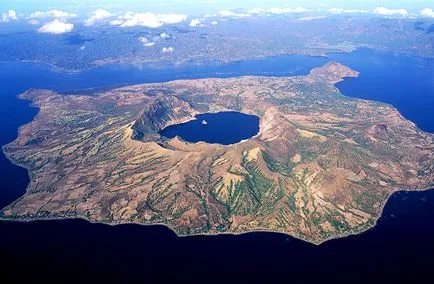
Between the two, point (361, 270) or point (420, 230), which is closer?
point (361, 270)

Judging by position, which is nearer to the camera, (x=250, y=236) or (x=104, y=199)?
(x=250, y=236)

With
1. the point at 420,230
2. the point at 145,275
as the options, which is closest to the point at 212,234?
the point at 145,275

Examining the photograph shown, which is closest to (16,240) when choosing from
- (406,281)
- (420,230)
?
(406,281)

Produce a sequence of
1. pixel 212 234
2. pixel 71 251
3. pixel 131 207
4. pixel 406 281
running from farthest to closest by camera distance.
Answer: pixel 131 207, pixel 212 234, pixel 71 251, pixel 406 281

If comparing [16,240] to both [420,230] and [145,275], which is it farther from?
[420,230]

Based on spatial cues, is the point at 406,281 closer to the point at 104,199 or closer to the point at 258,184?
the point at 258,184

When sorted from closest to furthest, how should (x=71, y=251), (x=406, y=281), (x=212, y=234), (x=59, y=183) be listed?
1. (x=406, y=281)
2. (x=71, y=251)
3. (x=212, y=234)
4. (x=59, y=183)

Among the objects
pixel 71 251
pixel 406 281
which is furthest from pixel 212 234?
pixel 406 281

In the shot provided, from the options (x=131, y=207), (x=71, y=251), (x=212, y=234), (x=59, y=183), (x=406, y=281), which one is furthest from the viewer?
(x=59, y=183)

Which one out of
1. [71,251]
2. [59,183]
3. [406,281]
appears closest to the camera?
[406,281]
